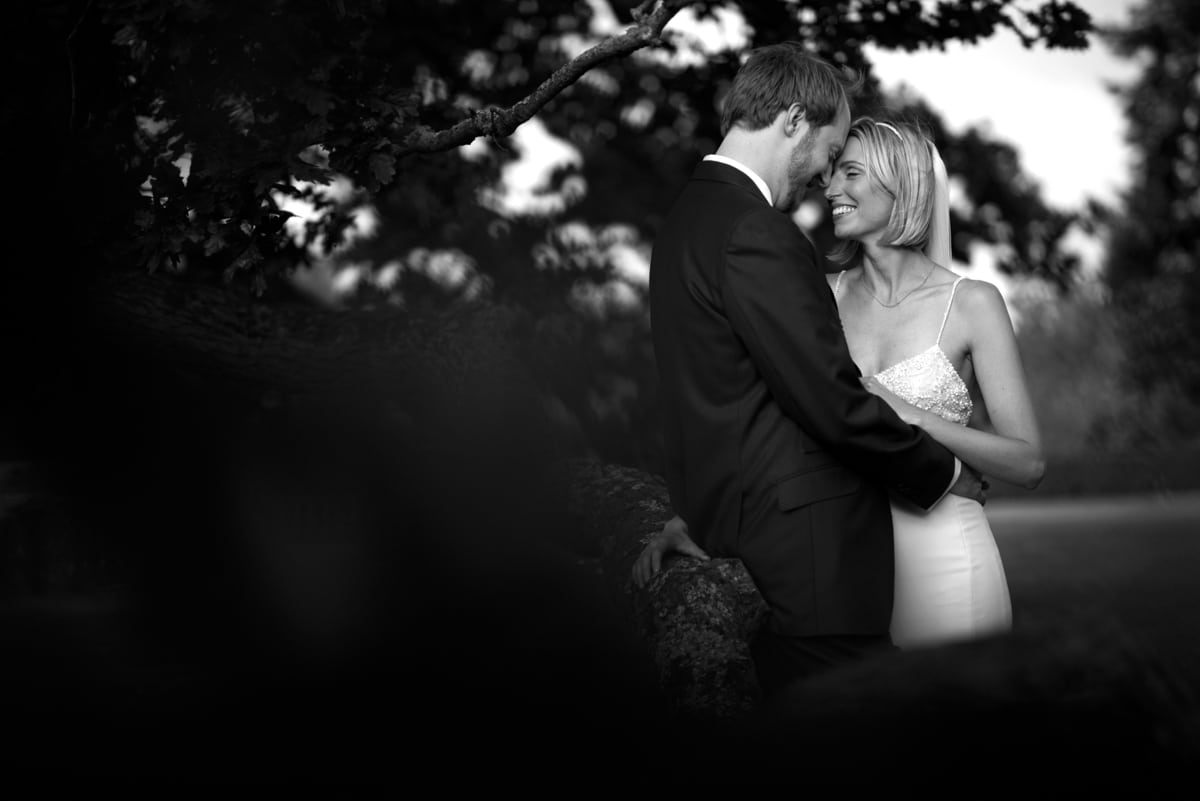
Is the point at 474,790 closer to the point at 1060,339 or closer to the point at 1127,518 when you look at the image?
the point at 1127,518

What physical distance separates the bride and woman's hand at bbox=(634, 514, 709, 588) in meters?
0.85

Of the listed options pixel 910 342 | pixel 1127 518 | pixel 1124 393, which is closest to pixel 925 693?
pixel 910 342

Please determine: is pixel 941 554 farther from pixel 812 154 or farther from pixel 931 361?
pixel 812 154

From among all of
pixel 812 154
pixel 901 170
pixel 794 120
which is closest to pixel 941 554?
pixel 901 170

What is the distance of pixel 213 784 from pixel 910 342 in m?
2.83

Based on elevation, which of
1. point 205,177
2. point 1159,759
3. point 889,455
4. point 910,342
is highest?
point 205,177

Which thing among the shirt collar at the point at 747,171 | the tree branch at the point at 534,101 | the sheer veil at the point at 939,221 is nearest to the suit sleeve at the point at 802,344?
the shirt collar at the point at 747,171

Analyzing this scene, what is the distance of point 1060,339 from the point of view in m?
42.3

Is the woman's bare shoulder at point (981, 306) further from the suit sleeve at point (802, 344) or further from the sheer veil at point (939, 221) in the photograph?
the suit sleeve at point (802, 344)

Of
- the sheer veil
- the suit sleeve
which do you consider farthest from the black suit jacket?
the sheer veil

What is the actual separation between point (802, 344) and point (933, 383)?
131cm

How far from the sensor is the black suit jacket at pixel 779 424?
10.2ft

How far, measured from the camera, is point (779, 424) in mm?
3234

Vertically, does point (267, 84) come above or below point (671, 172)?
below
